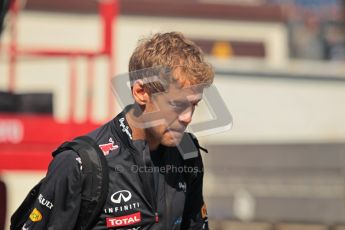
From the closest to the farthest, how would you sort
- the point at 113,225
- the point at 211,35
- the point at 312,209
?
the point at 113,225 < the point at 312,209 < the point at 211,35

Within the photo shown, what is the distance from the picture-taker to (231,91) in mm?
11477

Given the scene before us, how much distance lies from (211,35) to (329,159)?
5.59 meters

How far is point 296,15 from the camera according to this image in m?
15.2

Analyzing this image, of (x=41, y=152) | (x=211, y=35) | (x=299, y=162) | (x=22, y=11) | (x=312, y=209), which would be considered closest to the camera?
(x=41, y=152)

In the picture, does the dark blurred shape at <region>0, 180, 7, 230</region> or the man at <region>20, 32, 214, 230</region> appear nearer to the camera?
the man at <region>20, 32, 214, 230</region>

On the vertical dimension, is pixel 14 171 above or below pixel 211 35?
below

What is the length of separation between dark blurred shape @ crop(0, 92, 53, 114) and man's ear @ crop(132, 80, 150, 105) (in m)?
3.42

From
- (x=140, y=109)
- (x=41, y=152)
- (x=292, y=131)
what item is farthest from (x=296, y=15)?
(x=140, y=109)

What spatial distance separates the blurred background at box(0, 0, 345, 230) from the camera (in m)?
5.88

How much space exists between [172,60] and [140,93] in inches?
6.7

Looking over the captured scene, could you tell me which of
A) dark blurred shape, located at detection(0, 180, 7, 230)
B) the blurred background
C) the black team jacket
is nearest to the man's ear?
the black team jacket

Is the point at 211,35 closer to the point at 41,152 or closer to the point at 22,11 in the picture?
the point at 22,11

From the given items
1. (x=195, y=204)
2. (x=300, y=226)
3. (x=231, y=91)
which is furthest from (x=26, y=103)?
(x=231, y=91)

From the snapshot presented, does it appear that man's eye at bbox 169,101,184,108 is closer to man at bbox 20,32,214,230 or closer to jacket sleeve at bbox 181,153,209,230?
man at bbox 20,32,214,230
